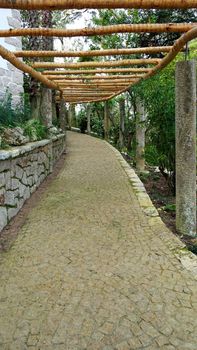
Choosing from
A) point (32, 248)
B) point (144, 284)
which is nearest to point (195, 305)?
point (144, 284)

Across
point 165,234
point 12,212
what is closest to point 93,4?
point 165,234

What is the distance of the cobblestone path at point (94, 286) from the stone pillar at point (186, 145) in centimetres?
49

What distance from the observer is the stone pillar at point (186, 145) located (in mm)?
3764

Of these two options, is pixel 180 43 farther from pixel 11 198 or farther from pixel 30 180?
pixel 30 180

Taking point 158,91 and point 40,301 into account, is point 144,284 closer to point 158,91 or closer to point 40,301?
point 40,301

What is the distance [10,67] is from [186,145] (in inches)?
176

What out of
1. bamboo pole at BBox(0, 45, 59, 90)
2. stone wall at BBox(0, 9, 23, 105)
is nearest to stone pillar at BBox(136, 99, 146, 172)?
bamboo pole at BBox(0, 45, 59, 90)

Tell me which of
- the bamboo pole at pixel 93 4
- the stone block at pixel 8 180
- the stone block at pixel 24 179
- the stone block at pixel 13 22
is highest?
the stone block at pixel 13 22

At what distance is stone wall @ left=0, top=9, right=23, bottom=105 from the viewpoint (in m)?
6.49

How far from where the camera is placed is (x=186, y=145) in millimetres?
3889

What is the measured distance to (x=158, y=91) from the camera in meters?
5.62

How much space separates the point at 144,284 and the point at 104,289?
12.7 inches

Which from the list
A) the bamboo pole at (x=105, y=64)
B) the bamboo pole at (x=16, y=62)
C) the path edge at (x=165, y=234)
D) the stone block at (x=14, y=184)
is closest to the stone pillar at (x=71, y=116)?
the bamboo pole at (x=16, y=62)

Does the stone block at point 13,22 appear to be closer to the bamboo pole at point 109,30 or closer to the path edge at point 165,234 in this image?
the bamboo pole at point 109,30
